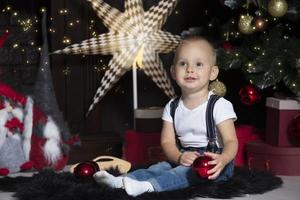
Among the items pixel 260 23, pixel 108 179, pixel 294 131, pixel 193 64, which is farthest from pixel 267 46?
pixel 108 179

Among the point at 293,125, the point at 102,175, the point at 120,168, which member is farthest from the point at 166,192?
the point at 293,125

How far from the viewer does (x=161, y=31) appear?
2.59 m

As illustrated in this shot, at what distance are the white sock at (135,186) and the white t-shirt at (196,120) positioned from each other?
23cm

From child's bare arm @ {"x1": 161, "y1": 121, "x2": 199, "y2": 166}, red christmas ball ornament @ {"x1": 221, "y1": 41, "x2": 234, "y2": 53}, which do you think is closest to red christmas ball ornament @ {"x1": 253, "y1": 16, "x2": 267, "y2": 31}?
red christmas ball ornament @ {"x1": 221, "y1": 41, "x2": 234, "y2": 53}

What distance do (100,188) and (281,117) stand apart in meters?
0.81

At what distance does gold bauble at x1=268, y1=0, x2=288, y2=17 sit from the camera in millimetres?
2156

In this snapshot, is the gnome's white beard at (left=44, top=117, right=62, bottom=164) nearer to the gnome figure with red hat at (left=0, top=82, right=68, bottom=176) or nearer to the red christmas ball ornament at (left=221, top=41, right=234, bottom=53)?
the gnome figure with red hat at (left=0, top=82, right=68, bottom=176)

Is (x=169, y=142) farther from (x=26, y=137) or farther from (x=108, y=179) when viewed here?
(x=26, y=137)

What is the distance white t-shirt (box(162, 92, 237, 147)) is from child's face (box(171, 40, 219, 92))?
0.07 metres

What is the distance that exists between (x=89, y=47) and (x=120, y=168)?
0.68 meters

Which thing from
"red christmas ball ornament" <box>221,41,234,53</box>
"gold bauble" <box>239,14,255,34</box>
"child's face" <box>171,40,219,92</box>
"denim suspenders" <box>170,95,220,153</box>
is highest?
"gold bauble" <box>239,14,255,34</box>

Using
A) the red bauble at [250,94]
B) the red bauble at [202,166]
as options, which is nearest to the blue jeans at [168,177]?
the red bauble at [202,166]

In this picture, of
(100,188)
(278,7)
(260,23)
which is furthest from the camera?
(260,23)

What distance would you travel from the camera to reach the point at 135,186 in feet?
5.61
